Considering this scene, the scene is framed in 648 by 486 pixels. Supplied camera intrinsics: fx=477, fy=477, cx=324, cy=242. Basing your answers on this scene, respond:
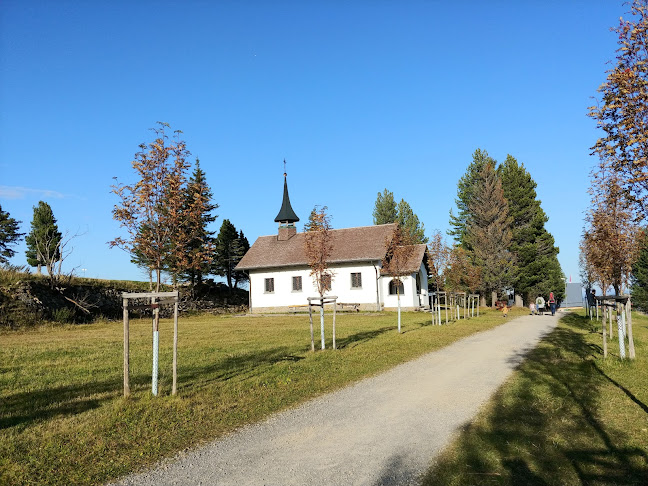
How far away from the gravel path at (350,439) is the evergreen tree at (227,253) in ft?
130

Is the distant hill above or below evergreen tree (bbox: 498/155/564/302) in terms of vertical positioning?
below

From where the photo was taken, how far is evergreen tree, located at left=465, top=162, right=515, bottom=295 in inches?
1670

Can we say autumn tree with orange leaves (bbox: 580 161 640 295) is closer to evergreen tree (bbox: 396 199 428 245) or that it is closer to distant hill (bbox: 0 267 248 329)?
distant hill (bbox: 0 267 248 329)

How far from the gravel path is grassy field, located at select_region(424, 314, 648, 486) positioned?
1.06 ft

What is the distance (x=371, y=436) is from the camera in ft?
19.5

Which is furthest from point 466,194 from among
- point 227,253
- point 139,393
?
point 139,393

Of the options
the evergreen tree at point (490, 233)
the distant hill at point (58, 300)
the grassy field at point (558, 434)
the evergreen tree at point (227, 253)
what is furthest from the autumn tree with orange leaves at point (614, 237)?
the evergreen tree at point (227, 253)

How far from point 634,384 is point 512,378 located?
80.5 inches

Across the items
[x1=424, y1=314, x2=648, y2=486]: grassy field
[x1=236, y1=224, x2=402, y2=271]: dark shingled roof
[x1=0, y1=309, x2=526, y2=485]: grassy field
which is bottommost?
[x1=424, y1=314, x2=648, y2=486]: grassy field

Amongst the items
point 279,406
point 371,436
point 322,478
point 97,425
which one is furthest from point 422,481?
point 97,425

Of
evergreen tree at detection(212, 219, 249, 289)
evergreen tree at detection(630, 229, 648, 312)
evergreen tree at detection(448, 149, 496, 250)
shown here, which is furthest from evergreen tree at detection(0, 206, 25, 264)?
evergreen tree at detection(630, 229, 648, 312)

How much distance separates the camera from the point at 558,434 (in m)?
5.86

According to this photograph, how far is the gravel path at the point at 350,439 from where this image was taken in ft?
15.5

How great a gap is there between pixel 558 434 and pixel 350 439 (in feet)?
8.39
